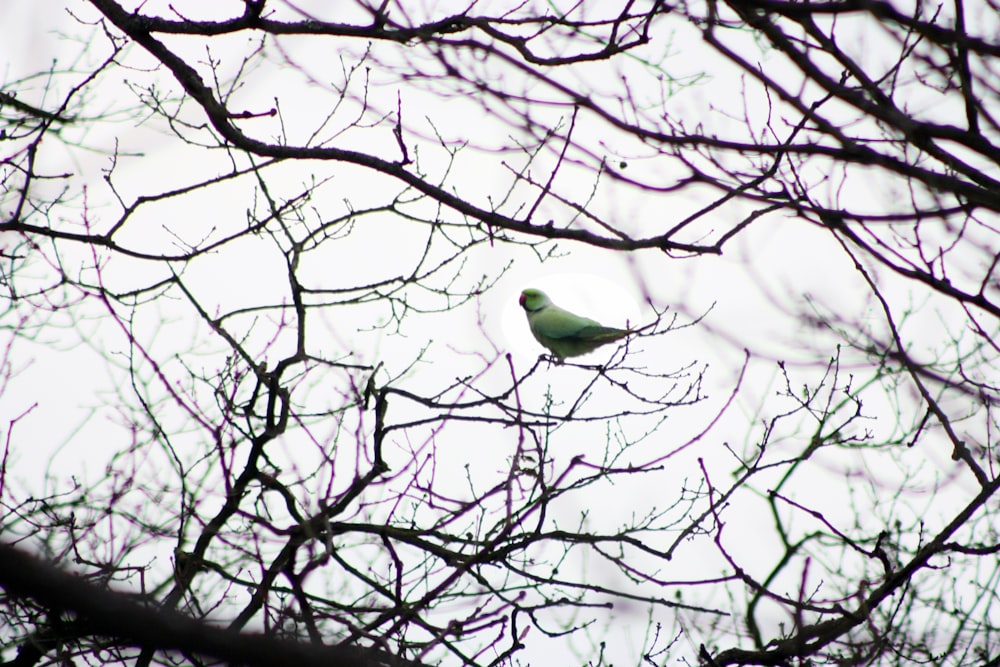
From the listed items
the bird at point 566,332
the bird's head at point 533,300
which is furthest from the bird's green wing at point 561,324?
the bird's head at point 533,300

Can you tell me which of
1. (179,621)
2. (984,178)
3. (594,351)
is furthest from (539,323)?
(179,621)

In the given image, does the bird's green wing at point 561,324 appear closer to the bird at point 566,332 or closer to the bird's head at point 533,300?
the bird at point 566,332

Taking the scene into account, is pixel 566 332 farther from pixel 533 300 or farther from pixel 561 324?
pixel 533 300

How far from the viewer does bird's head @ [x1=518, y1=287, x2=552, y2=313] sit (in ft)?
33.4

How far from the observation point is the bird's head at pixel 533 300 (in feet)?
33.4

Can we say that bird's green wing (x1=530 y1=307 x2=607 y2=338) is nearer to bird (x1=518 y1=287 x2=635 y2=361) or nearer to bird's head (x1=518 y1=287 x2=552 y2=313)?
bird (x1=518 y1=287 x2=635 y2=361)

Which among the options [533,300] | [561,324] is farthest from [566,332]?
[533,300]

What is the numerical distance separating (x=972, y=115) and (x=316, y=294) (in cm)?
254

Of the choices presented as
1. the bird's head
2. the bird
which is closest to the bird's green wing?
the bird

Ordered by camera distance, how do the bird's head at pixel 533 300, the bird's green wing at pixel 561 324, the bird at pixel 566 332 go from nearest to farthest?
the bird at pixel 566 332 → the bird's green wing at pixel 561 324 → the bird's head at pixel 533 300

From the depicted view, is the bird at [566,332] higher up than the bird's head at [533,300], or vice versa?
the bird's head at [533,300]

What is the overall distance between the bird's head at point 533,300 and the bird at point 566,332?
14 centimetres

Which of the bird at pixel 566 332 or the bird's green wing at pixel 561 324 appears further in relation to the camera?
the bird's green wing at pixel 561 324

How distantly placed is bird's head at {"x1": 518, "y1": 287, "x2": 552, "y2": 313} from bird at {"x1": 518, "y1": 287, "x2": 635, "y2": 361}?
14cm
